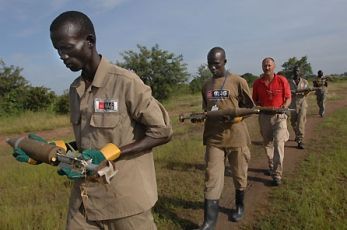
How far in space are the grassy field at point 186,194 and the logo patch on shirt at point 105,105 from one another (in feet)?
8.19

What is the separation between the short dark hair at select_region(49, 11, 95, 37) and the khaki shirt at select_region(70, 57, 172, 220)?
0.80 feet

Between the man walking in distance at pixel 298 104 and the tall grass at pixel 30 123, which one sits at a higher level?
the man walking in distance at pixel 298 104

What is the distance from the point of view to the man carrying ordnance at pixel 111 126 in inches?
93.2

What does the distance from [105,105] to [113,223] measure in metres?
0.73

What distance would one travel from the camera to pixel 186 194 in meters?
5.93

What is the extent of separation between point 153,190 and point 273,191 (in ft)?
12.1

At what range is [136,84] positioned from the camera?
245 centimetres

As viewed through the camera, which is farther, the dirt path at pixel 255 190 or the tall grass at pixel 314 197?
the dirt path at pixel 255 190

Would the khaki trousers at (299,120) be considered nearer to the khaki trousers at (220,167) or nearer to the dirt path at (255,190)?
the dirt path at (255,190)

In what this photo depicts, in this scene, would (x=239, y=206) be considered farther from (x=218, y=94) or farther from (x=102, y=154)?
(x=102, y=154)

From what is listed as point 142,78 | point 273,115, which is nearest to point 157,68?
point 142,78

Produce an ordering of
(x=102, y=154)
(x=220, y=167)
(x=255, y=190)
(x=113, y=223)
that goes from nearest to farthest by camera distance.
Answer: (x=102, y=154)
(x=113, y=223)
(x=220, y=167)
(x=255, y=190)

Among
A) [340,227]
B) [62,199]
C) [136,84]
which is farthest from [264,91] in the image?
A: [136,84]

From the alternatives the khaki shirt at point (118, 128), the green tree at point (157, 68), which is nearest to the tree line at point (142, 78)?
the green tree at point (157, 68)
